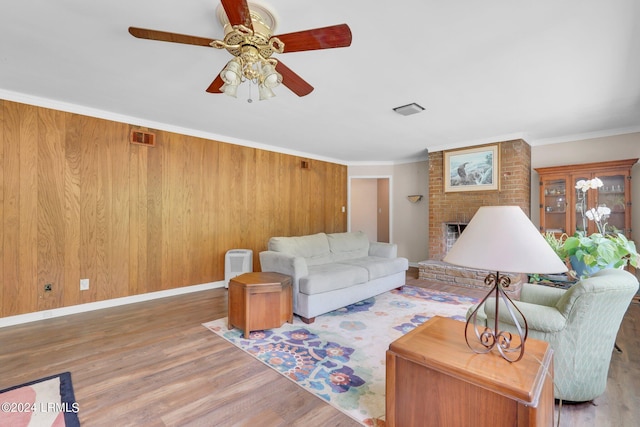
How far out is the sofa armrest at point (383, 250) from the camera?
4414mm

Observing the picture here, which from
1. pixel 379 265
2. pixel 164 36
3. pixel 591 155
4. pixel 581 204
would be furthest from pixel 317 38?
pixel 591 155

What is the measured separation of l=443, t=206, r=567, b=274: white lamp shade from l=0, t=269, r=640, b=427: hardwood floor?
1.16 meters

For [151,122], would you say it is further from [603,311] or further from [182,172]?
[603,311]

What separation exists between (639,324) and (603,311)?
2.38 metres

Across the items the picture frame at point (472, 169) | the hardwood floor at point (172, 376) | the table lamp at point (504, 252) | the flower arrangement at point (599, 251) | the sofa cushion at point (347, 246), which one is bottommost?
the hardwood floor at point (172, 376)

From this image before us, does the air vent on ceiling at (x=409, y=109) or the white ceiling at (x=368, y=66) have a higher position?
the white ceiling at (x=368, y=66)

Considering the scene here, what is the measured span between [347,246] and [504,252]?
3.29 m

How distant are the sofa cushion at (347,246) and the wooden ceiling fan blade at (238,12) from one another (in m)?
3.12

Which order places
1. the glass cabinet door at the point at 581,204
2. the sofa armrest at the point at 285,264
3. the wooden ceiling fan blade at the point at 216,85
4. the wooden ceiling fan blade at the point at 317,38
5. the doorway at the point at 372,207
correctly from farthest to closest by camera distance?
1. the doorway at the point at 372,207
2. the glass cabinet door at the point at 581,204
3. the sofa armrest at the point at 285,264
4. the wooden ceiling fan blade at the point at 216,85
5. the wooden ceiling fan blade at the point at 317,38

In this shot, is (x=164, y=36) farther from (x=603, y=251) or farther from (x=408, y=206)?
(x=408, y=206)

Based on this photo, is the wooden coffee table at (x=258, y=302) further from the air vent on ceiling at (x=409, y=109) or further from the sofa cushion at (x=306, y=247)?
the air vent on ceiling at (x=409, y=109)

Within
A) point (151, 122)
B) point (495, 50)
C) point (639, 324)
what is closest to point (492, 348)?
point (495, 50)

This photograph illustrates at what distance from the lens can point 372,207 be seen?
815cm

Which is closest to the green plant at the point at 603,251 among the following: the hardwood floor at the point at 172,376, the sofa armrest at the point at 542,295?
the sofa armrest at the point at 542,295
